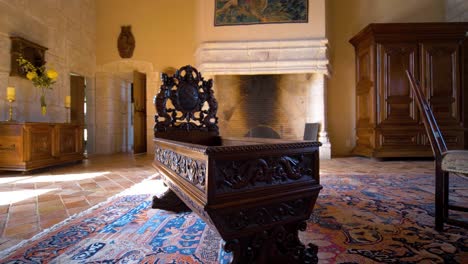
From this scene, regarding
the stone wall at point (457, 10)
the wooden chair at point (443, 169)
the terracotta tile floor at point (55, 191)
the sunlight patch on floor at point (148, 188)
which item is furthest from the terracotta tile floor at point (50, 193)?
the stone wall at point (457, 10)

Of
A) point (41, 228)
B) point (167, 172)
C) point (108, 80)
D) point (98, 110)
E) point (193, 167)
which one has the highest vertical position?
point (108, 80)

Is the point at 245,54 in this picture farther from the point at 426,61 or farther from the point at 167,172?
the point at 167,172

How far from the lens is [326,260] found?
1206mm

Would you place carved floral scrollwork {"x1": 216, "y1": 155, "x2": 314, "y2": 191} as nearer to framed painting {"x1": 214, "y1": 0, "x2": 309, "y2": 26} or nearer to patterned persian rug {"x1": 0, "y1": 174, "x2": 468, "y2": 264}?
patterned persian rug {"x1": 0, "y1": 174, "x2": 468, "y2": 264}

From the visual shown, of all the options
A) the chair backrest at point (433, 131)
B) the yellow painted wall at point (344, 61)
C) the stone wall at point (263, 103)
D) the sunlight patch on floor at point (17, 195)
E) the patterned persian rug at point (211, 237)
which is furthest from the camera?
the yellow painted wall at point (344, 61)

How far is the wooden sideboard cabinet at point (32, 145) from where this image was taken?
3.61 m

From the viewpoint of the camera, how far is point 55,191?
2.66 m

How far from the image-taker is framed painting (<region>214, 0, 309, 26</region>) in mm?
5102

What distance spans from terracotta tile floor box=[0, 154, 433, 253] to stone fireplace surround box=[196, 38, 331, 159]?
6.15ft

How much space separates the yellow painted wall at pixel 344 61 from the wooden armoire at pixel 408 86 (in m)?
0.99

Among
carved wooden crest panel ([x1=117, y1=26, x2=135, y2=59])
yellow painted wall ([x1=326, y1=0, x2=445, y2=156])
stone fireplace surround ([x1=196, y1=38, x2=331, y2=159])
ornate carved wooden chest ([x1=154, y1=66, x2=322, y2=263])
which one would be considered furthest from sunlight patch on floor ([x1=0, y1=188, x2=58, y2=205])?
yellow painted wall ([x1=326, y1=0, x2=445, y2=156])

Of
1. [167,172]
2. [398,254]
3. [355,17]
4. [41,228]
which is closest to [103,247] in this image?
[167,172]

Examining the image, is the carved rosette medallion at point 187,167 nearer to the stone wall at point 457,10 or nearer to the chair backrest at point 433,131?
the chair backrest at point 433,131

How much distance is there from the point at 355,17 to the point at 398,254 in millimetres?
6081
